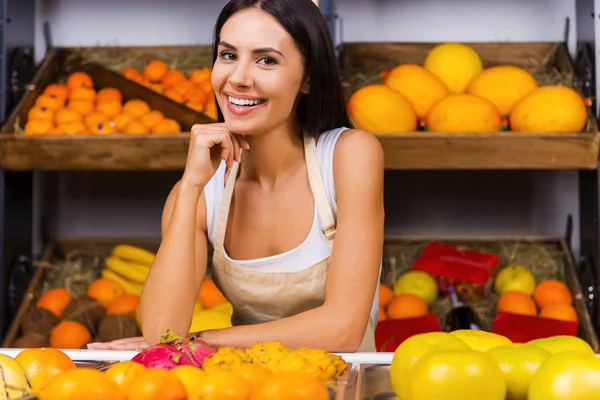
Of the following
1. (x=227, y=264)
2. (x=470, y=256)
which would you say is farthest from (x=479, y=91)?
(x=227, y=264)

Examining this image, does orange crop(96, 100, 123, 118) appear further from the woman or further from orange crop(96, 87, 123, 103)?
the woman

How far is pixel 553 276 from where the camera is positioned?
2.90 meters

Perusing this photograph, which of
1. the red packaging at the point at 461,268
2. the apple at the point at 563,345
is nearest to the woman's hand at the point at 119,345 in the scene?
the apple at the point at 563,345

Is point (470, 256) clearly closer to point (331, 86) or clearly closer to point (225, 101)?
point (331, 86)

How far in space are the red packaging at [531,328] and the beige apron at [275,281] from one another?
0.57m

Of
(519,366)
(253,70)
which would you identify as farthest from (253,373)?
(253,70)

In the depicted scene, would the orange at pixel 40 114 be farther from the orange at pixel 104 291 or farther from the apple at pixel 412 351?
the apple at pixel 412 351

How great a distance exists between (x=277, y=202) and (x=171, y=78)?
114 centimetres

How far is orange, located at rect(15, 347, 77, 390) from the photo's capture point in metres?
1.05

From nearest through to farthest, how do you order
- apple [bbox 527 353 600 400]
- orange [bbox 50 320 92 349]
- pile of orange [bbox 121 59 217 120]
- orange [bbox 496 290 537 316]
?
1. apple [bbox 527 353 600 400]
2. orange [bbox 50 320 92 349]
3. orange [bbox 496 290 537 316]
4. pile of orange [bbox 121 59 217 120]

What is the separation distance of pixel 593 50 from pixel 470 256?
726 mm

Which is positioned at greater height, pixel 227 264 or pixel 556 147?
pixel 556 147

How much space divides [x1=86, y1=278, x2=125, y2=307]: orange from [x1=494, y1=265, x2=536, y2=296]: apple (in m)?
1.17

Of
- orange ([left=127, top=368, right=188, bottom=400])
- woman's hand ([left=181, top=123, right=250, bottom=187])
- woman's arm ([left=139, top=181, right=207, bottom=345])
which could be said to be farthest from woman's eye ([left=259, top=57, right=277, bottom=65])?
orange ([left=127, top=368, right=188, bottom=400])
